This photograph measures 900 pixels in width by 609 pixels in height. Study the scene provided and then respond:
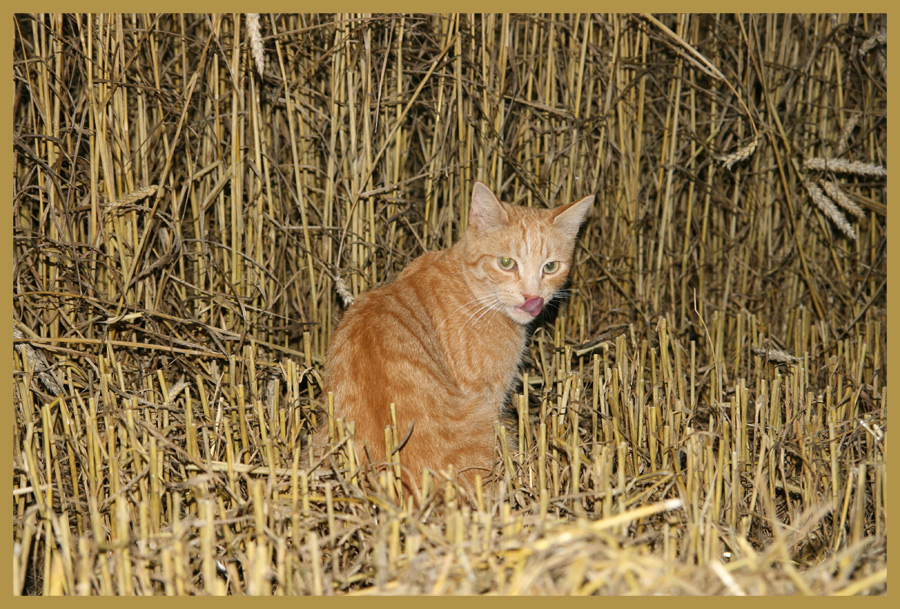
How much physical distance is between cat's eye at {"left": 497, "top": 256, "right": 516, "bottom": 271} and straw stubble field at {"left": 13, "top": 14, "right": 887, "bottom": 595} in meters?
0.41

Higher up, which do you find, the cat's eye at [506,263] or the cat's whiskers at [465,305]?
the cat's eye at [506,263]

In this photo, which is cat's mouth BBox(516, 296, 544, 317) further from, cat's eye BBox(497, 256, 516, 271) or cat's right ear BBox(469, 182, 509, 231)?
cat's right ear BBox(469, 182, 509, 231)

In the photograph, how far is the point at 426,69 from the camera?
10.8 feet

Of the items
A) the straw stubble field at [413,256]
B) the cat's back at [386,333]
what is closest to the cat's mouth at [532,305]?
the straw stubble field at [413,256]

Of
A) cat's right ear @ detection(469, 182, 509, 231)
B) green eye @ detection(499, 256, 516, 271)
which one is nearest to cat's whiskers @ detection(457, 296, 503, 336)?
green eye @ detection(499, 256, 516, 271)

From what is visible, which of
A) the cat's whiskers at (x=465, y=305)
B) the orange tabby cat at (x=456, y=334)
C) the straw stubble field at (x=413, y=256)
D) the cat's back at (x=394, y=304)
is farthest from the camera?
the cat's whiskers at (x=465, y=305)

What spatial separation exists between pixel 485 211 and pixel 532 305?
390 mm

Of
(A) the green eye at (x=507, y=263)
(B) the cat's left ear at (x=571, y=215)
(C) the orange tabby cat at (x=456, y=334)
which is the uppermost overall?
(B) the cat's left ear at (x=571, y=215)

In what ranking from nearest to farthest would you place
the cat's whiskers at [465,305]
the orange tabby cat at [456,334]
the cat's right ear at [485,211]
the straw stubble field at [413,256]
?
the straw stubble field at [413,256], the orange tabby cat at [456,334], the cat's right ear at [485,211], the cat's whiskers at [465,305]

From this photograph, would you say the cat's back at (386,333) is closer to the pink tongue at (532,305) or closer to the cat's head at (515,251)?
the cat's head at (515,251)

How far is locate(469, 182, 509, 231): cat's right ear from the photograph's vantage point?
9.38 feet

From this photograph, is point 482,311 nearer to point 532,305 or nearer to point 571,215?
point 532,305

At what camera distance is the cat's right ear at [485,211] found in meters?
2.86

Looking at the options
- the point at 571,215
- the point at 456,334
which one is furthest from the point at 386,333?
the point at 571,215
